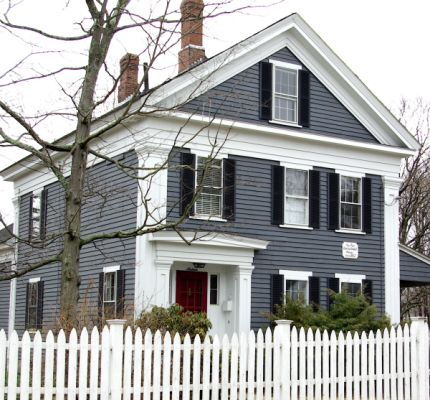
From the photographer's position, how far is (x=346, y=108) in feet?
72.5

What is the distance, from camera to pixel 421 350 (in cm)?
1268

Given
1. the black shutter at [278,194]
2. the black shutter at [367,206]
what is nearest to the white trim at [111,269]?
the black shutter at [278,194]

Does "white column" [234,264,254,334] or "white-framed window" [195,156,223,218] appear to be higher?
"white-framed window" [195,156,223,218]

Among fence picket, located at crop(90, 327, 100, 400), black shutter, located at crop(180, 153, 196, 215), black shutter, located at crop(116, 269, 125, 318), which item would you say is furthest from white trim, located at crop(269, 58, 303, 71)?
fence picket, located at crop(90, 327, 100, 400)

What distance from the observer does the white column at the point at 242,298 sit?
1922 centimetres

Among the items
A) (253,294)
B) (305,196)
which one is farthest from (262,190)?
(253,294)

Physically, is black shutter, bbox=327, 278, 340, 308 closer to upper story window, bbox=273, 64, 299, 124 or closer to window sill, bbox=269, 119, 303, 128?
window sill, bbox=269, 119, 303, 128

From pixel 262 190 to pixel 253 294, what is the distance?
2.77 metres

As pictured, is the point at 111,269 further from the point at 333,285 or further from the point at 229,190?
the point at 333,285

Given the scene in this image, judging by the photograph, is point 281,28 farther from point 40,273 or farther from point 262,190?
point 40,273

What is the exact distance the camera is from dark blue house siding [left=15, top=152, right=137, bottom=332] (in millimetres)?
18578

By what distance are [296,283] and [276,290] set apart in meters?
0.92

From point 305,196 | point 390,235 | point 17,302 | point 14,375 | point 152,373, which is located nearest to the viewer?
point 14,375

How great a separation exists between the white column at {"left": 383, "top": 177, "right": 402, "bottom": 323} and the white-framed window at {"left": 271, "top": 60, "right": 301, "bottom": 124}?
A: 368 centimetres
